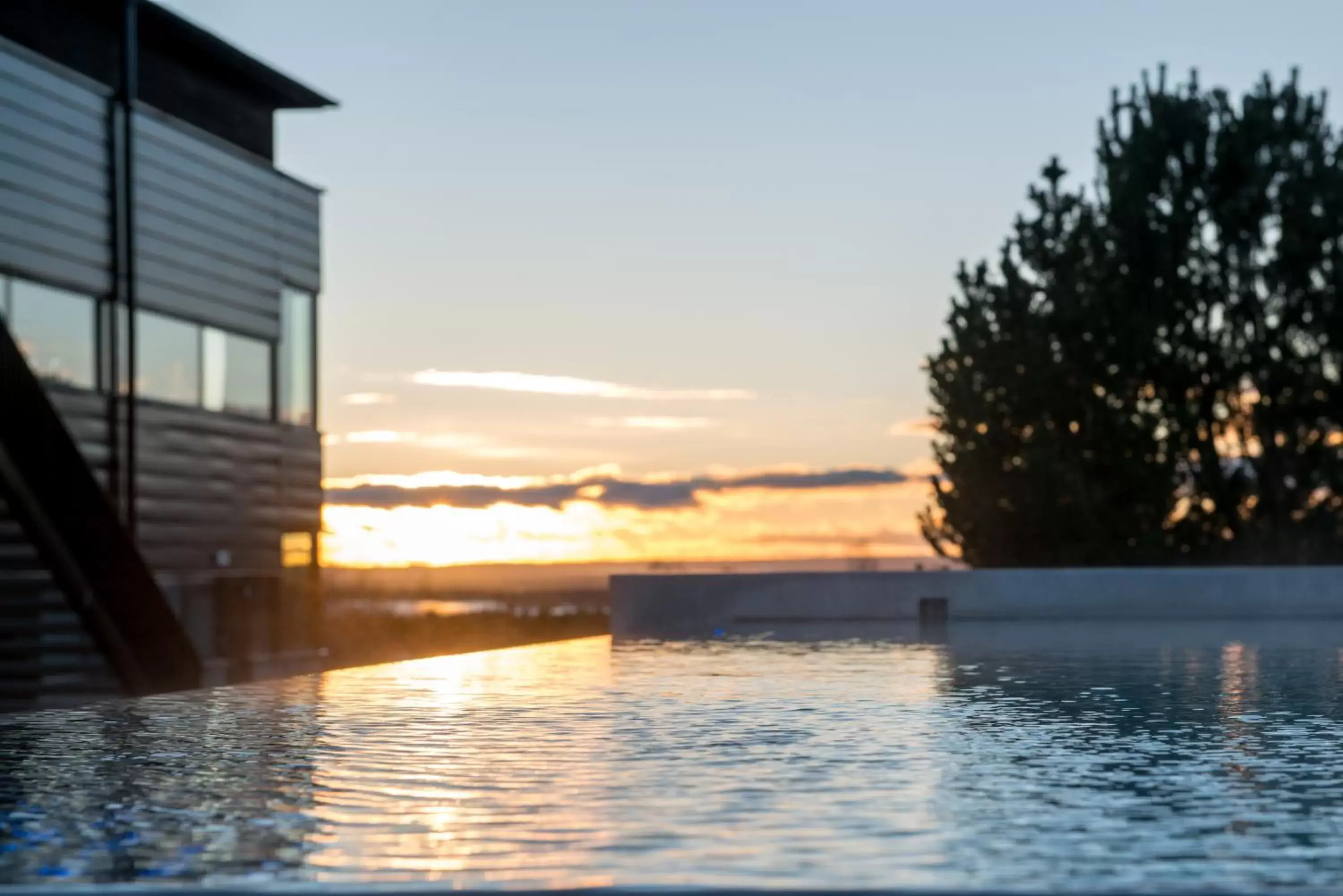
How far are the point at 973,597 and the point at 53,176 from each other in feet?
36.2

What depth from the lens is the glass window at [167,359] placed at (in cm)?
2216

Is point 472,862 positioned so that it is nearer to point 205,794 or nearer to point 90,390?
point 205,794

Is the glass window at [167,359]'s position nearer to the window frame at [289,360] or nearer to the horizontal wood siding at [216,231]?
the horizontal wood siding at [216,231]

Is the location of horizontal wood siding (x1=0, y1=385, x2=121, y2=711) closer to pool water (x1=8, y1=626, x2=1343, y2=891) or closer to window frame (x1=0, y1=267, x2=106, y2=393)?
window frame (x1=0, y1=267, x2=106, y2=393)

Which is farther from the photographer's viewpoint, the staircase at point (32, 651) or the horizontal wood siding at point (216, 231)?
the horizontal wood siding at point (216, 231)

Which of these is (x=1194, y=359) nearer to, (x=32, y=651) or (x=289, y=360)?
(x=289, y=360)

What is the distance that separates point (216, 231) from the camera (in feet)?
78.3

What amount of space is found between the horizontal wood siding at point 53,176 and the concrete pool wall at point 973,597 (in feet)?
22.3

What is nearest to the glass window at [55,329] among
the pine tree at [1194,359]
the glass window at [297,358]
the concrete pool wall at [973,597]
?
the glass window at [297,358]

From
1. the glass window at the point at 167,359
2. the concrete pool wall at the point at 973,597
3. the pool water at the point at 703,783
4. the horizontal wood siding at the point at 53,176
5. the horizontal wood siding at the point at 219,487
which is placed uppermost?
the horizontal wood siding at the point at 53,176

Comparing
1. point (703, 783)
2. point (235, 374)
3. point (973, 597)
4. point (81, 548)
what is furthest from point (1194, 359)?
point (703, 783)

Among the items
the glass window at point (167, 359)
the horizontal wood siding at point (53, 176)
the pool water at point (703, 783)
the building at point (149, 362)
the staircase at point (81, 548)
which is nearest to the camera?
the pool water at point (703, 783)

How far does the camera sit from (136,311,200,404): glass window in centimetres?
2216

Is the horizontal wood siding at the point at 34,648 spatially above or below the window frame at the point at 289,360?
below
